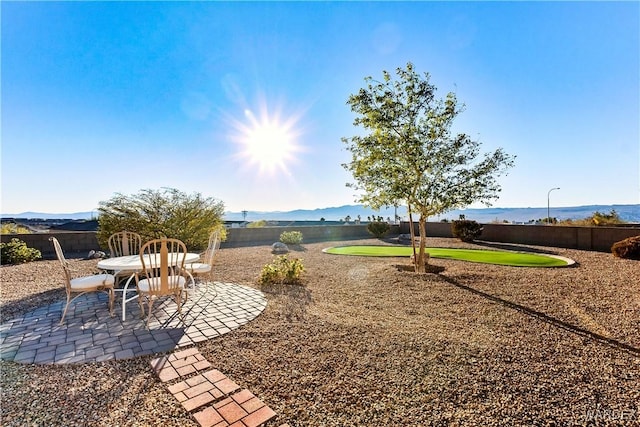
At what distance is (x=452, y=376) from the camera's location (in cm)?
239

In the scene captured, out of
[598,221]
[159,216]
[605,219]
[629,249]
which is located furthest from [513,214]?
[159,216]

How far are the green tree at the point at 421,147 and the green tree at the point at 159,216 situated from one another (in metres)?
5.15

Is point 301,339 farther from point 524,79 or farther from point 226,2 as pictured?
point 524,79

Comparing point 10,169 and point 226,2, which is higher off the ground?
point 226,2

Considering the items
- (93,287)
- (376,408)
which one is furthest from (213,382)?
(93,287)

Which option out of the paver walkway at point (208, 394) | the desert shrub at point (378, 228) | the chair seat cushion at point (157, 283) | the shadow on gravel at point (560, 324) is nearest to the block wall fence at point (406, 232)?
the desert shrub at point (378, 228)

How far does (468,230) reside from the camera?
12.9 meters

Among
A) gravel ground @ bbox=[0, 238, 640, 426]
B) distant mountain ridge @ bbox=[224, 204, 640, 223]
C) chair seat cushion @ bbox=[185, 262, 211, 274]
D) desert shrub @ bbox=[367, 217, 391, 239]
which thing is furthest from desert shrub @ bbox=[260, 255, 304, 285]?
desert shrub @ bbox=[367, 217, 391, 239]

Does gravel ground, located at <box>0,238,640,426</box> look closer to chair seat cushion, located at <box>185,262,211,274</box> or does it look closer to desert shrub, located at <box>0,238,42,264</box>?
chair seat cushion, located at <box>185,262,211,274</box>

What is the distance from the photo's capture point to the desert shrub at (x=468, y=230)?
12.8 meters

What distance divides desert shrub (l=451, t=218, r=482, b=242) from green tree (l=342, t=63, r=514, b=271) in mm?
6841

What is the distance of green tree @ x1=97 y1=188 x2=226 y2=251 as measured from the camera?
786 centimetres

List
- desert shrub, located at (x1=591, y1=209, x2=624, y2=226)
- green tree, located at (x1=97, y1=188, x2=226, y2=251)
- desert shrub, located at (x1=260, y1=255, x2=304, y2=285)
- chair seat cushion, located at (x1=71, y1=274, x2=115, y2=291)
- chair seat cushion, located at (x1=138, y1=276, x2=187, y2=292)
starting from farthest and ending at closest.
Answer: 1. desert shrub, located at (x1=591, y1=209, x2=624, y2=226)
2. green tree, located at (x1=97, y1=188, x2=226, y2=251)
3. desert shrub, located at (x1=260, y1=255, x2=304, y2=285)
4. chair seat cushion, located at (x1=71, y1=274, x2=115, y2=291)
5. chair seat cushion, located at (x1=138, y1=276, x2=187, y2=292)

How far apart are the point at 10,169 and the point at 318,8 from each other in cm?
718
